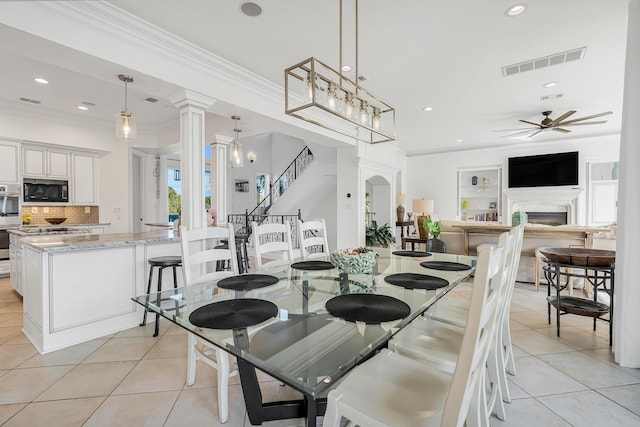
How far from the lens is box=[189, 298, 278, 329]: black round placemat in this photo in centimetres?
123

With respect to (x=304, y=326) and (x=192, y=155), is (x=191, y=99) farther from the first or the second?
(x=304, y=326)

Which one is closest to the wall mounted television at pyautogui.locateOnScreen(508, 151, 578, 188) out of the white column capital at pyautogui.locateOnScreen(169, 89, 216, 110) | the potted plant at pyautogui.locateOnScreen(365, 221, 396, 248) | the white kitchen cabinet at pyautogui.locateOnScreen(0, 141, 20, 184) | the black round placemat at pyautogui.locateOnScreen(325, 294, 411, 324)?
the potted plant at pyautogui.locateOnScreen(365, 221, 396, 248)

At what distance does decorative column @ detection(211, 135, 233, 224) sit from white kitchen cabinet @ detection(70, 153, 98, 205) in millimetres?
2536

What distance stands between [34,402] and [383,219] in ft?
22.4

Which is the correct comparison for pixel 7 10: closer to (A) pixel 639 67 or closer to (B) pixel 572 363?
(A) pixel 639 67

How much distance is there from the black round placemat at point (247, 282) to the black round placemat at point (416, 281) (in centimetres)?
75

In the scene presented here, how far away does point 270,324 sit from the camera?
50.0 inches

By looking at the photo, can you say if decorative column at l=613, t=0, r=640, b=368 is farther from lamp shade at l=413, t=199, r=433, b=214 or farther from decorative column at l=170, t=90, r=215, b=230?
lamp shade at l=413, t=199, r=433, b=214

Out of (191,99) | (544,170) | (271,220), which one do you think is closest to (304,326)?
(191,99)

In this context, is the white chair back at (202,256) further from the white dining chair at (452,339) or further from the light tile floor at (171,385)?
the white dining chair at (452,339)

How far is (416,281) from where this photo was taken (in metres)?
1.89

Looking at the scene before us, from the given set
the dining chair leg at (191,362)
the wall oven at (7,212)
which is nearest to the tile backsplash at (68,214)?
the wall oven at (7,212)

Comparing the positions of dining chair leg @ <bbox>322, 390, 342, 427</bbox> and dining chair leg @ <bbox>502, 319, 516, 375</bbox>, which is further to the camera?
dining chair leg @ <bbox>502, 319, 516, 375</bbox>

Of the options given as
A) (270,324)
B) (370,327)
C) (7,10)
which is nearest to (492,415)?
(370,327)
